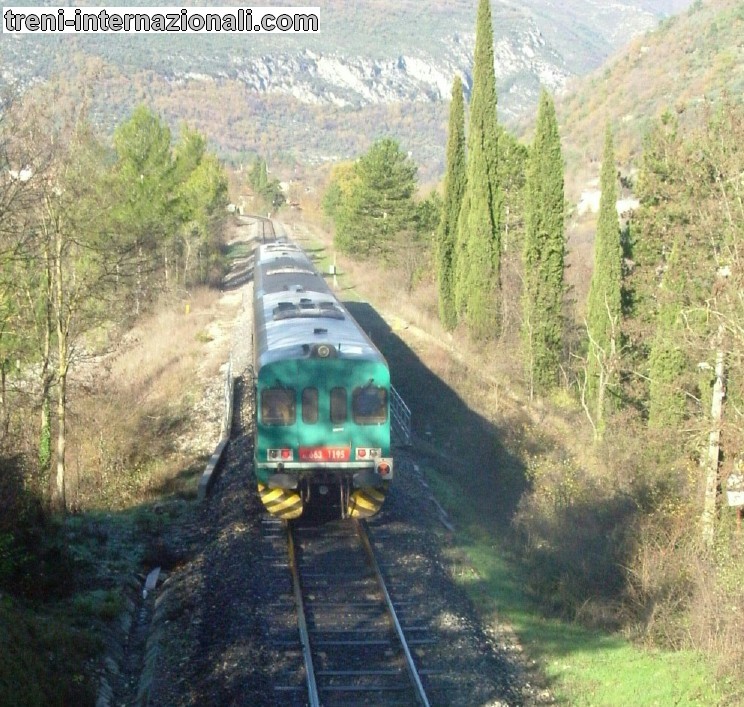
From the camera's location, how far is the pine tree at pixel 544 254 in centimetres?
2956

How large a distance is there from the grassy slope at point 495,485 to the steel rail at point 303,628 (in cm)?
207

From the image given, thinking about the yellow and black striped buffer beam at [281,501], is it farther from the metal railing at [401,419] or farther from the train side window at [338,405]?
the metal railing at [401,419]

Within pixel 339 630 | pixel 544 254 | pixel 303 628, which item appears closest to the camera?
pixel 303 628

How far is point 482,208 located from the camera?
1294 inches

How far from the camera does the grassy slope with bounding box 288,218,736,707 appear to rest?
896 cm

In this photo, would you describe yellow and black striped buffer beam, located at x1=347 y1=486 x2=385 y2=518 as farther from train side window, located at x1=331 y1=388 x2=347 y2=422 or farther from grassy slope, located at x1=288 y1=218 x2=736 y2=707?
grassy slope, located at x1=288 y1=218 x2=736 y2=707

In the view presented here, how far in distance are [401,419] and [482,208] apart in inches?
532

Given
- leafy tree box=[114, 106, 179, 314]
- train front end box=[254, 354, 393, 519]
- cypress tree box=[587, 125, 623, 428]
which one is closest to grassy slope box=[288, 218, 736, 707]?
train front end box=[254, 354, 393, 519]

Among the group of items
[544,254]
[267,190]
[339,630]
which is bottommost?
[339,630]

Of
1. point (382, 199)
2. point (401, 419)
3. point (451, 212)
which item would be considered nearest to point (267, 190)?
point (382, 199)

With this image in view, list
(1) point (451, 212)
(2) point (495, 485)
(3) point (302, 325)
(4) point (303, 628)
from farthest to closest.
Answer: (1) point (451, 212), (2) point (495, 485), (3) point (302, 325), (4) point (303, 628)

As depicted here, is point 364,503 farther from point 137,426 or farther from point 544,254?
point 544,254

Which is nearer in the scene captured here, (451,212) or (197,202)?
(451,212)

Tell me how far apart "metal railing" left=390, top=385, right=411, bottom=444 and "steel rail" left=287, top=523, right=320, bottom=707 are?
688cm
